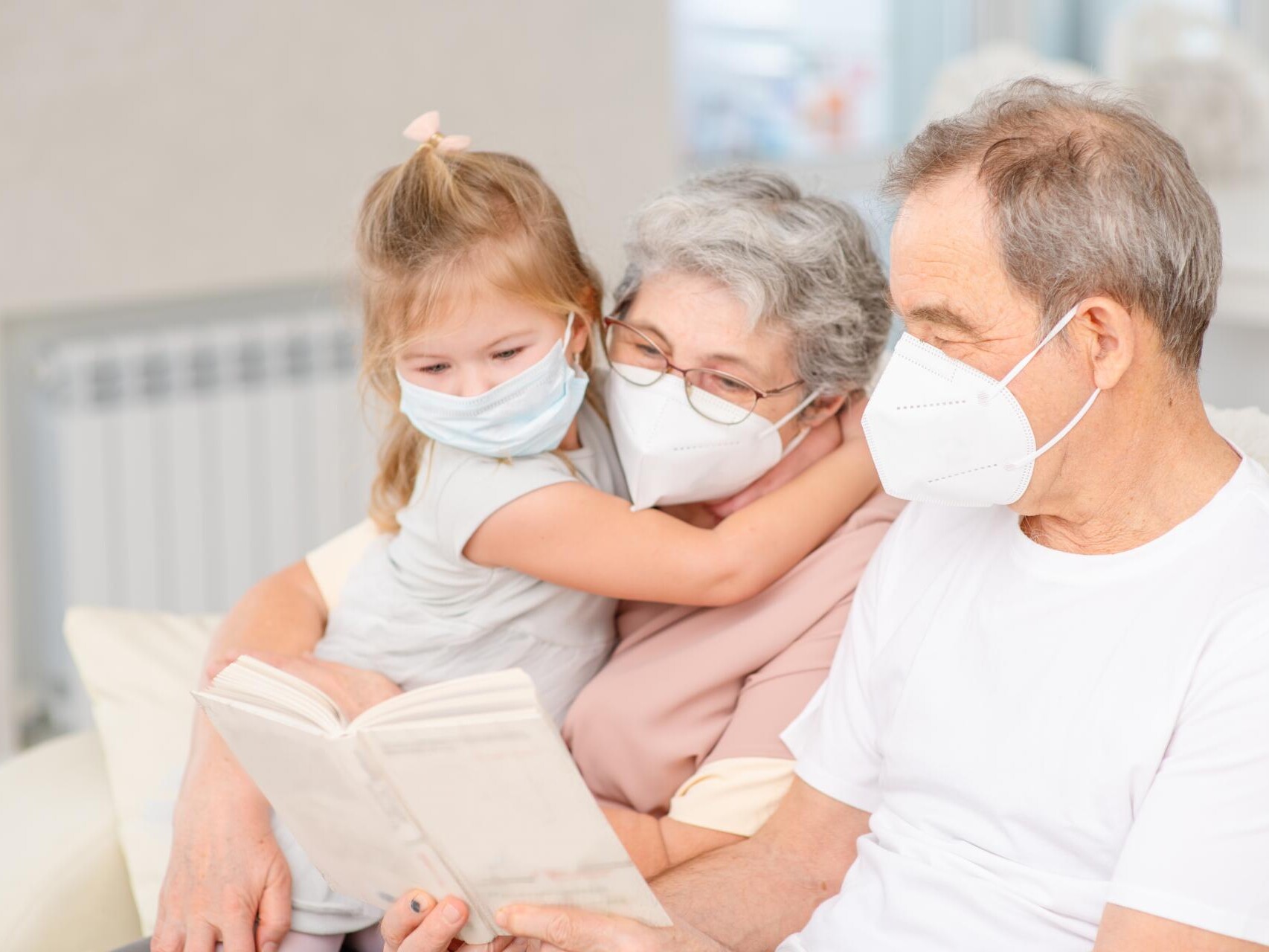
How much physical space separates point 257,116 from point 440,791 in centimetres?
227

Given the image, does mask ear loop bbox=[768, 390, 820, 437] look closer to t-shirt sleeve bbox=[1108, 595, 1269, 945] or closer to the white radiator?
t-shirt sleeve bbox=[1108, 595, 1269, 945]

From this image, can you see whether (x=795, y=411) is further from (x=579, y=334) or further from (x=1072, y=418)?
(x=1072, y=418)

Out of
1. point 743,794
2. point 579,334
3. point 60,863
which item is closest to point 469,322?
point 579,334

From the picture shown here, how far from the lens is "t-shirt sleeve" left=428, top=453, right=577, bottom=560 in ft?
5.18

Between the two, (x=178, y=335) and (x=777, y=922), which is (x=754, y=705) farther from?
(x=178, y=335)

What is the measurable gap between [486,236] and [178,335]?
1752 millimetres

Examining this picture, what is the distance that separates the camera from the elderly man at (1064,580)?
110 centimetres

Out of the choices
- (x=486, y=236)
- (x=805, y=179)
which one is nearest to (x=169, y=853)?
(x=486, y=236)

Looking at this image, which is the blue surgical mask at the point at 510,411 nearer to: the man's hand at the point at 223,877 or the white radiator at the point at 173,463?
the man's hand at the point at 223,877

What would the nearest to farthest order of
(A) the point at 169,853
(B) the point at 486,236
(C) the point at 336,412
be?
(B) the point at 486,236 < (A) the point at 169,853 < (C) the point at 336,412

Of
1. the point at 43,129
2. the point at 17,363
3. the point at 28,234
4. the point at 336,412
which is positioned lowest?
the point at 336,412

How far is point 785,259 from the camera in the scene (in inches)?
61.1

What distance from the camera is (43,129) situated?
2812 millimetres

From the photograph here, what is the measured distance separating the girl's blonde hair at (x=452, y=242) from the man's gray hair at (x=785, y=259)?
0.11 meters
